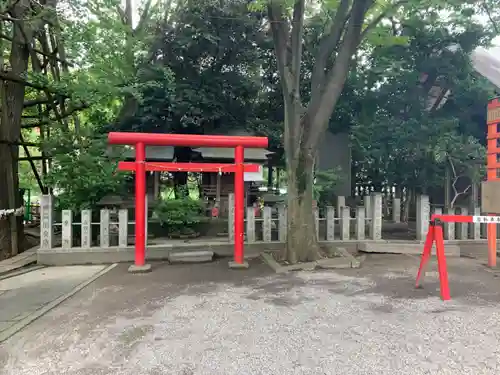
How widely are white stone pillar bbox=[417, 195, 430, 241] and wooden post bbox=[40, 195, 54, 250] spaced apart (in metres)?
8.77

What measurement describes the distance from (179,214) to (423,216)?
20.5ft

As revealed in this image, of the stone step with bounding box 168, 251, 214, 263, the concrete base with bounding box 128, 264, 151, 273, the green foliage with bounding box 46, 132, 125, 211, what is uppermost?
the green foliage with bounding box 46, 132, 125, 211

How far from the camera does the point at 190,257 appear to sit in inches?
318

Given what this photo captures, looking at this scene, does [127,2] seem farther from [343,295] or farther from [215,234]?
[343,295]

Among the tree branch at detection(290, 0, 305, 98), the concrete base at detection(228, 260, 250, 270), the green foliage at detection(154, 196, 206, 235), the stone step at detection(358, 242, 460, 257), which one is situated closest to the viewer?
the tree branch at detection(290, 0, 305, 98)

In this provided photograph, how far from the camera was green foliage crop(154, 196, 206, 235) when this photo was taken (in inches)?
368

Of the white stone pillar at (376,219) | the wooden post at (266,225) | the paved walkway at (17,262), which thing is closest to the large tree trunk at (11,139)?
the paved walkway at (17,262)

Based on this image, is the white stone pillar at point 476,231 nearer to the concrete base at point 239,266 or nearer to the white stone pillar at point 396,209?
Answer: the white stone pillar at point 396,209

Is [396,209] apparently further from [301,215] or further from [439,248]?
[439,248]

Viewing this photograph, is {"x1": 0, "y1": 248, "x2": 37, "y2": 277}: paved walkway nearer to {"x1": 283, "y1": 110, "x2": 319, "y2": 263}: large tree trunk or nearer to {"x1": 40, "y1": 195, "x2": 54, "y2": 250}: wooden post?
{"x1": 40, "y1": 195, "x2": 54, "y2": 250}: wooden post

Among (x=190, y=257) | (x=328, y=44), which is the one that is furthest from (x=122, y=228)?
(x=328, y=44)

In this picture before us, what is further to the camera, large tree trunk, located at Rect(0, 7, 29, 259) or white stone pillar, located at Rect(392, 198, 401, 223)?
white stone pillar, located at Rect(392, 198, 401, 223)

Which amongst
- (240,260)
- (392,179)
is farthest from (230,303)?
(392,179)

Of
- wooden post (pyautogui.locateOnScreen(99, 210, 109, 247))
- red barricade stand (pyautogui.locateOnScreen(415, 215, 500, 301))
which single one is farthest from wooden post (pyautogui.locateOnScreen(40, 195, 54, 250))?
red barricade stand (pyautogui.locateOnScreen(415, 215, 500, 301))
